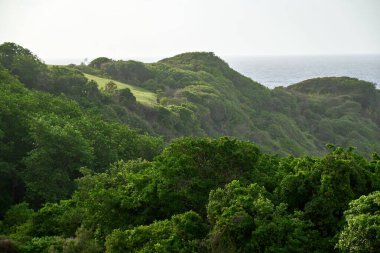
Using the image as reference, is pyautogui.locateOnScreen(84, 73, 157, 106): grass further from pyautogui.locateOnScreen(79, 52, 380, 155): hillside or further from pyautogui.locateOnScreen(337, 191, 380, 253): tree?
pyautogui.locateOnScreen(337, 191, 380, 253): tree

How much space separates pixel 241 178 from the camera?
2284 cm

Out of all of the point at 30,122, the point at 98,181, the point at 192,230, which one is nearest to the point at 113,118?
the point at 30,122

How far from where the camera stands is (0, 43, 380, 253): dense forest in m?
17.9

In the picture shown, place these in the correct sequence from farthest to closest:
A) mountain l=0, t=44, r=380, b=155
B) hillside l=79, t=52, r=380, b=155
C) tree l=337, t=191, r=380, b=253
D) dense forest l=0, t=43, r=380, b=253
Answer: hillside l=79, t=52, r=380, b=155 → mountain l=0, t=44, r=380, b=155 → dense forest l=0, t=43, r=380, b=253 → tree l=337, t=191, r=380, b=253

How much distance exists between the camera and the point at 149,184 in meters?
22.9

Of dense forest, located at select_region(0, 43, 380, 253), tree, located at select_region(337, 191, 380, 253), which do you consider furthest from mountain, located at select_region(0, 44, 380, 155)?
tree, located at select_region(337, 191, 380, 253)

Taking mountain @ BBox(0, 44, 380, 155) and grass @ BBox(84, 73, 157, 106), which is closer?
mountain @ BBox(0, 44, 380, 155)

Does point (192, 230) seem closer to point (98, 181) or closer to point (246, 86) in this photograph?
point (98, 181)

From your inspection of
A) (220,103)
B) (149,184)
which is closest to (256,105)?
(220,103)

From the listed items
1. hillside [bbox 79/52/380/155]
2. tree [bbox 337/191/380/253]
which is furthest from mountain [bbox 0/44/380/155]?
tree [bbox 337/191/380/253]

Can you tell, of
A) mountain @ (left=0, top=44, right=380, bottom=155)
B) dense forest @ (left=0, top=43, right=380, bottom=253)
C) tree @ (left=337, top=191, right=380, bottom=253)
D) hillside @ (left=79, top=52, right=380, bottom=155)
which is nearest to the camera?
tree @ (left=337, top=191, right=380, bottom=253)

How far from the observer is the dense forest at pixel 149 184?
17875 millimetres

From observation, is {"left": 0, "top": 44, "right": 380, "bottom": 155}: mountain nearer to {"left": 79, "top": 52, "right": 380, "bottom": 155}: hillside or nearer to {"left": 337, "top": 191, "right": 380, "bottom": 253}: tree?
{"left": 79, "top": 52, "right": 380, "bottom": 155}: hillside

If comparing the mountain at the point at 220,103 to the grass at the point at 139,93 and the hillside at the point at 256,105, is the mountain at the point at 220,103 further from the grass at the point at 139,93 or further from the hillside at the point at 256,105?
the grass at the point at 139,93
